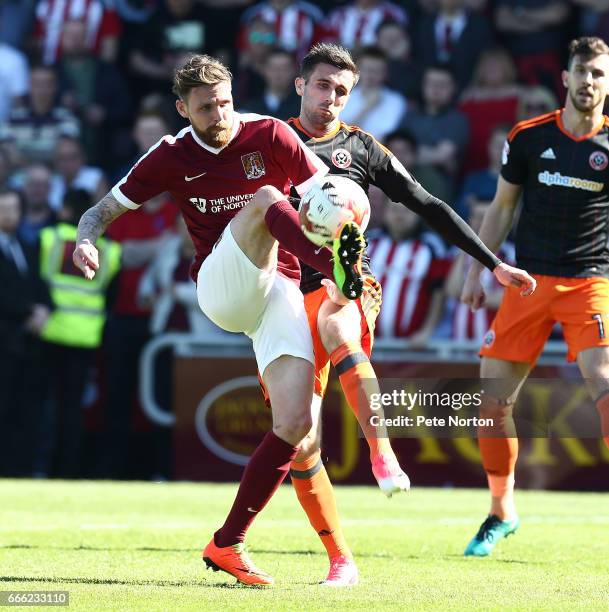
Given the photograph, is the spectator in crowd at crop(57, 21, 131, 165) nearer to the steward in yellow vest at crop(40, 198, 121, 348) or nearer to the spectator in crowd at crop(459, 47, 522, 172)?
the steward in yellow vest at crop(40, 198, 121, 348)

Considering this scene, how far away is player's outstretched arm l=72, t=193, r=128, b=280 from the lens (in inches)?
237

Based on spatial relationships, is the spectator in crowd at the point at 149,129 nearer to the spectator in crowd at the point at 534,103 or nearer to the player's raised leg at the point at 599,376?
the spectator in crowd at the point at 534,103

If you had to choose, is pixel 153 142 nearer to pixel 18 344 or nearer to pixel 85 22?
pixel 85 22

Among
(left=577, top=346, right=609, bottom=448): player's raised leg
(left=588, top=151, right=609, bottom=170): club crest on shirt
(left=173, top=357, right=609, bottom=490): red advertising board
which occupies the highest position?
(left=588, top=151, right=609, bottom=170): club crest on shirt

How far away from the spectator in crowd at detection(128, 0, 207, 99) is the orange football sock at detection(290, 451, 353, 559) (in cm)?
955

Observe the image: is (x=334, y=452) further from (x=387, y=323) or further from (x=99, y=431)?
(x=99, y=431)

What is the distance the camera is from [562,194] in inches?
299

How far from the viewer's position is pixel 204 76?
612 centimetres

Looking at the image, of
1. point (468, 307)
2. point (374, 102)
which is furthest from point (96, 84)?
point (468, 307)

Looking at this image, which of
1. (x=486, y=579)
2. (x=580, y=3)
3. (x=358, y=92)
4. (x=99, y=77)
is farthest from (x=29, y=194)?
(x=486, y=579)

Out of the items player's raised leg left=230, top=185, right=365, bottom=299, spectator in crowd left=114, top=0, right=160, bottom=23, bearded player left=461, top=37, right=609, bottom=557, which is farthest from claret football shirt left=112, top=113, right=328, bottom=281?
spectator in crowd left=114, top=0, right=160, bottom=23

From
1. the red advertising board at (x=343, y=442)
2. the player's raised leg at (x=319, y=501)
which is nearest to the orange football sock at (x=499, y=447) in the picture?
the player's raised leg at (x=319, y=501)

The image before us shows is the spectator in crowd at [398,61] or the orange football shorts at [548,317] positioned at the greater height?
the spectator in crowd at [398,61]

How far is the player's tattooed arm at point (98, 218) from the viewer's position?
623 centimetres
